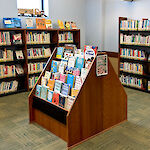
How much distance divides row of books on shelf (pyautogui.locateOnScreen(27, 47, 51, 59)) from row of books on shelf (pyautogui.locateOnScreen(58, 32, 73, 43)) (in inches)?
20.1

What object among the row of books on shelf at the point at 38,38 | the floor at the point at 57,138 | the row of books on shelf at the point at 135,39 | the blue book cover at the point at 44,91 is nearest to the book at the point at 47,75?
the blue book cover at the point at 44,91

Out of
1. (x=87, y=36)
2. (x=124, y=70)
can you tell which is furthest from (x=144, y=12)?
(x=87, y=36)

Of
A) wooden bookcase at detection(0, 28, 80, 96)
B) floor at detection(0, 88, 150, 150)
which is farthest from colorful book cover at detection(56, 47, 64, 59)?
wooden bookcase at detection(0, 28, 80, 96)

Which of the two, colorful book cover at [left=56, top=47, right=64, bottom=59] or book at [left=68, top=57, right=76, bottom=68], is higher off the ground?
colorful book cover at [left=56, top=47, right=64, bottom=59]

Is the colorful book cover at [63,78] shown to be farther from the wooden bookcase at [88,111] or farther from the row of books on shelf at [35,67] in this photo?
the row of books on shelf at [35,67]

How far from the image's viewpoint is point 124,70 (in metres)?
6.21

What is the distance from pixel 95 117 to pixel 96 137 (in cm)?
30

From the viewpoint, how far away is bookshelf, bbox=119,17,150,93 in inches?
223

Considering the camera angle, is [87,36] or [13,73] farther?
[87,36]

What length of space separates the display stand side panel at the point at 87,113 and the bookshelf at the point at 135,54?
278 cm

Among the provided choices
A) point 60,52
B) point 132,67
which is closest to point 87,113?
point 60,52

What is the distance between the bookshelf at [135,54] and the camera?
18.5 feet

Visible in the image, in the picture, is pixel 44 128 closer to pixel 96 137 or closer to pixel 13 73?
pixel 96 137

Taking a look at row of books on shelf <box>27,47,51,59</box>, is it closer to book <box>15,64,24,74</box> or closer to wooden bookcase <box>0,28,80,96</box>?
wooden bookcase <box>0,28,80,96</box>
